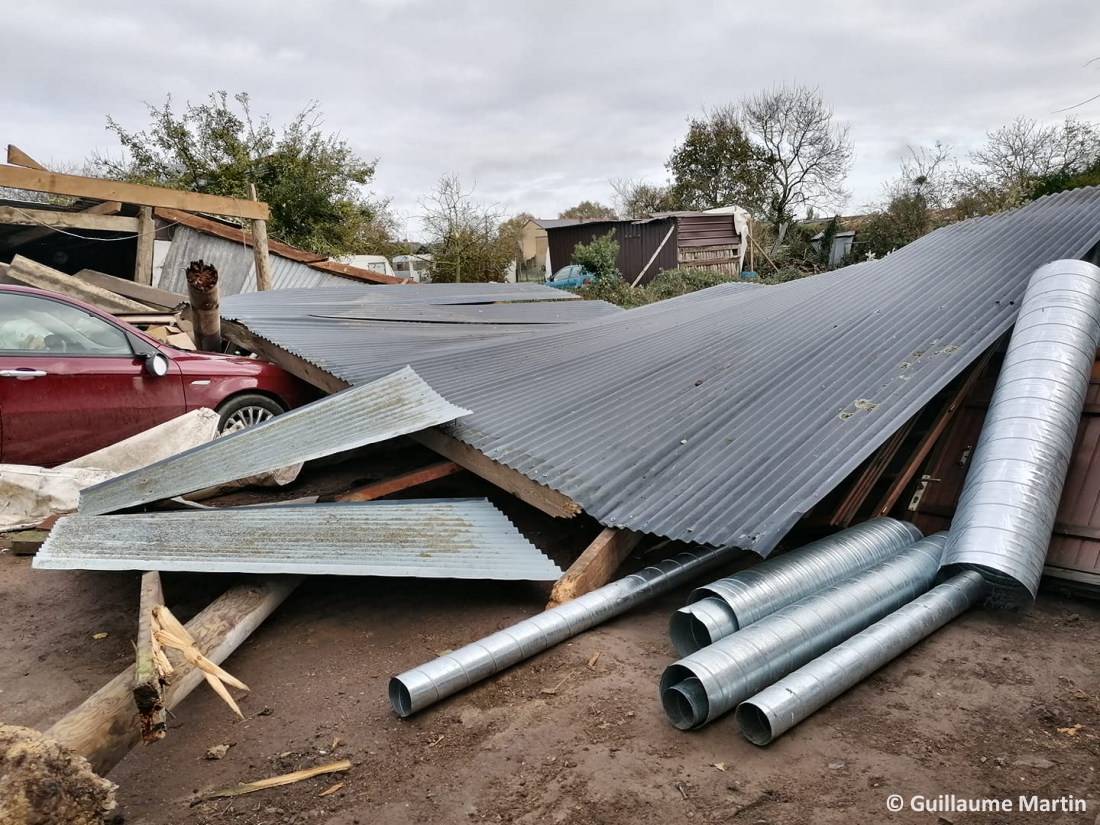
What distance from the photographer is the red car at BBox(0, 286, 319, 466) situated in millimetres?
5441

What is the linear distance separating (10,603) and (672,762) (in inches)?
153

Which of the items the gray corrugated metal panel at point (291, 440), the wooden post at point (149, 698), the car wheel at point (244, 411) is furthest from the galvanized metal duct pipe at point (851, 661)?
the car wheel at point (244, 411)

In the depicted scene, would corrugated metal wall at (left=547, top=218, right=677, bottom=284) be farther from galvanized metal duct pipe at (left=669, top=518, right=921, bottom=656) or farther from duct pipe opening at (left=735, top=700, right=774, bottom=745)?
duct pipe opening at (left=735, top=700, right=774, bottom=745)

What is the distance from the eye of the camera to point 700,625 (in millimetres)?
3125

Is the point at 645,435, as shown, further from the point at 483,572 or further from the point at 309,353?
the point at 309,353

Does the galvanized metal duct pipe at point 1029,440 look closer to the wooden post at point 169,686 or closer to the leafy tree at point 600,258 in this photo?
the wooden post at point 169,686

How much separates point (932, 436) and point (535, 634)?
2718mm

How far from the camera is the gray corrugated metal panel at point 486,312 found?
900cm

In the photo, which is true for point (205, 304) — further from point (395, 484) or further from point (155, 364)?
point (395, 484)

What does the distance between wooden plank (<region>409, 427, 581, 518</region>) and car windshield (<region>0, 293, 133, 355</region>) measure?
2.70m

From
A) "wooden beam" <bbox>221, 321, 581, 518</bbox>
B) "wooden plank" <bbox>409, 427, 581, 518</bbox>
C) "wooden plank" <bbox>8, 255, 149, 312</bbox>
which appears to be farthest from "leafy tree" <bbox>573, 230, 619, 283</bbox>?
"wooden plank" <bbox>409, 427, 581, 518</bbox>

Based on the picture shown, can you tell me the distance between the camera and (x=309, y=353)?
6.56m

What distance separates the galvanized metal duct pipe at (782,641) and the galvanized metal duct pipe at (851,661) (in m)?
0.09

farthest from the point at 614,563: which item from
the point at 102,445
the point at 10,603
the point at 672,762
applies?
the point at 102,445
